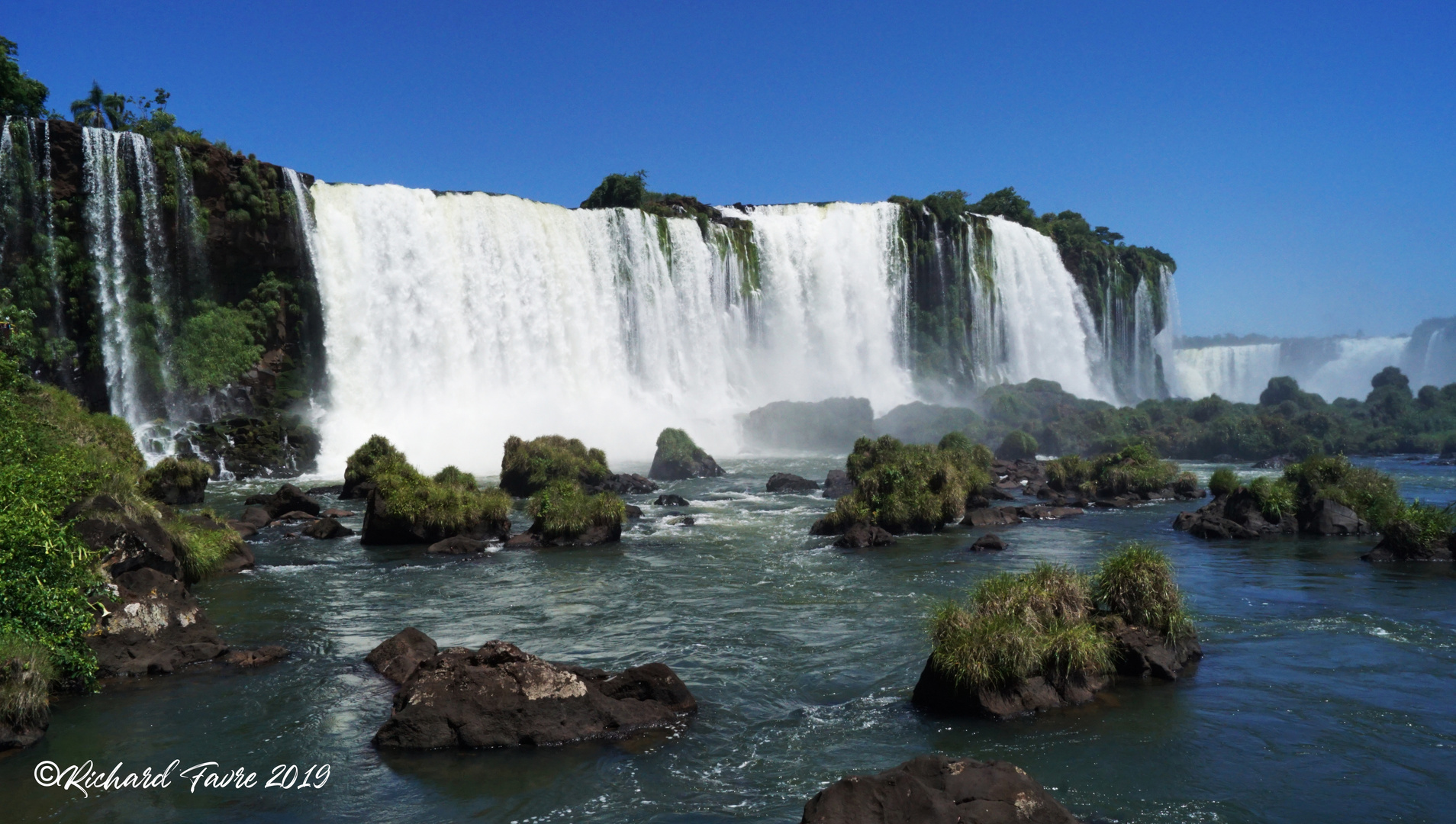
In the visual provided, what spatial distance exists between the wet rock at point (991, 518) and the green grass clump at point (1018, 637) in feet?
42.7

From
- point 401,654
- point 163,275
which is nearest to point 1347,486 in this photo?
point 401,654

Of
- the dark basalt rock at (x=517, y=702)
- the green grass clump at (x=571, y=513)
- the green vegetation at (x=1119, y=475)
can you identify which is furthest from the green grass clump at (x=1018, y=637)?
the green vegetation at (x=1119, y=475)

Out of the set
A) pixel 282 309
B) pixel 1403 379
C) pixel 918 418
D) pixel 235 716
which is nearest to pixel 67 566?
pixel 235 716

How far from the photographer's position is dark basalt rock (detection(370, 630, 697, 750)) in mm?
9258

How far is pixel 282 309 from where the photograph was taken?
139 ft

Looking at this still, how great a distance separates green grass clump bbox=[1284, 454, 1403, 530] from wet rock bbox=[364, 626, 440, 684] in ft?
66.7

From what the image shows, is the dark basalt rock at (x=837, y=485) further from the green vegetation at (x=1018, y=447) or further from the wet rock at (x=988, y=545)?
the green vegetation at (x=1018, y=447)

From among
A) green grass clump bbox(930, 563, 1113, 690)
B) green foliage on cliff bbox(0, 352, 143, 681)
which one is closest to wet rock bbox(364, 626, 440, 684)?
green foliage on cliff bbox(0, 352, 143, 681)

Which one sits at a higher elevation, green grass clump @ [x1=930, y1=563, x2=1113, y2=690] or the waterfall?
the waterfall

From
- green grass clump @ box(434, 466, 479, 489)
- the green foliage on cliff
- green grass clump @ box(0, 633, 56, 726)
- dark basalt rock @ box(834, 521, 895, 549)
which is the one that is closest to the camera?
green grass clump @ box(0, 633, 56, 726)

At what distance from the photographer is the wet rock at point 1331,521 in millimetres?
22234

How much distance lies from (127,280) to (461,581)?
1137 inches

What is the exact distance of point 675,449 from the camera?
36.2 meters

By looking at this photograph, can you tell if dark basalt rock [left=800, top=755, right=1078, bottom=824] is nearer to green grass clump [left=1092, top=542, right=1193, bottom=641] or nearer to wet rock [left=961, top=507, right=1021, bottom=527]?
green grass clump [left=1092, top=542, right=1193, bottom=641]
